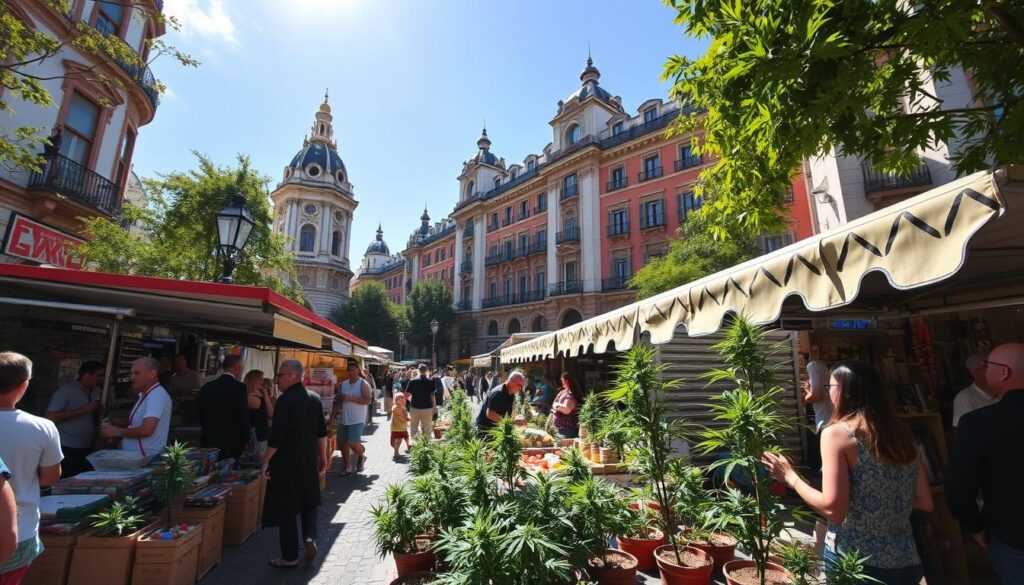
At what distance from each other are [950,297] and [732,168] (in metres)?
2.51

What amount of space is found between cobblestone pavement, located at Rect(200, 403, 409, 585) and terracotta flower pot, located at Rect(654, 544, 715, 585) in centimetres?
206

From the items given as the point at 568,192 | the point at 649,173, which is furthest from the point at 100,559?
the point at 568,192

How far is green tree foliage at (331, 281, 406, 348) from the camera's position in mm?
46656

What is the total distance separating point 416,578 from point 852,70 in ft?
15.3

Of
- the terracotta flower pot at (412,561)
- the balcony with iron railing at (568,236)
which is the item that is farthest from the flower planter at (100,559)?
the balcony with iron railing at (568,236)

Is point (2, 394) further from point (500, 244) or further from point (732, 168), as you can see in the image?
point (500, 244)

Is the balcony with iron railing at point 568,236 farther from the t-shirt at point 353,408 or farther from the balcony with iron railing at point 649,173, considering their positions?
the t-shirt at point 353,408

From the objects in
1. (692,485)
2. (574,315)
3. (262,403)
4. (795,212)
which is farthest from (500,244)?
(692,485)

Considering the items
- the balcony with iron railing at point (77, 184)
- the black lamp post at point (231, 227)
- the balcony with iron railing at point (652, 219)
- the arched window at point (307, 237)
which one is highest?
the arched window at point (307, 237)

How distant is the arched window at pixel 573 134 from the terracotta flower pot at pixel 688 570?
33.7m

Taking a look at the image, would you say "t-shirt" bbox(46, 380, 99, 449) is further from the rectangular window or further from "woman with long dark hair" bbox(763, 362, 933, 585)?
the rectangular window

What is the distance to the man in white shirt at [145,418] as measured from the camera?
12.1 feet

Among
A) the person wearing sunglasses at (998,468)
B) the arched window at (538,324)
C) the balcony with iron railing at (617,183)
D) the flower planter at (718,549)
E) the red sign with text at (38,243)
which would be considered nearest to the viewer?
the person wearing sunglasses at (998,468)

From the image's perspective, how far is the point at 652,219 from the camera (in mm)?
27953
